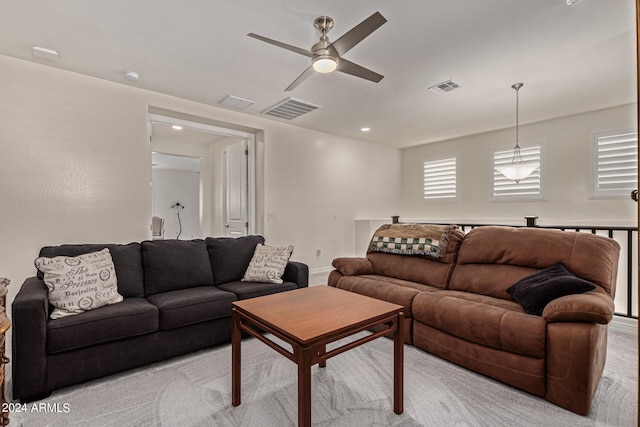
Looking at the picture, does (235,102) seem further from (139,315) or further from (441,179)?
(441,179)

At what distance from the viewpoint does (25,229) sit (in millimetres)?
3098

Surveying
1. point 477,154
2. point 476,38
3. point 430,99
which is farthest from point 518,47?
point 477,154

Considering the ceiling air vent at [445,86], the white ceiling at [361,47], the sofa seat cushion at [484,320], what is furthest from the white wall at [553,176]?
the sofa seat cushion at [484,320]

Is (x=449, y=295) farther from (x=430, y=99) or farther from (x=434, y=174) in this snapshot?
(x=434, y=174)

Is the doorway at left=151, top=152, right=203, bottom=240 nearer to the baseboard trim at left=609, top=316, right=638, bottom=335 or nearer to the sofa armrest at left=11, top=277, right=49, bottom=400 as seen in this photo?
the sofa armrest at left=11, top=277, right=49, bottom=400

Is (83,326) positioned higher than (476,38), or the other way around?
(476,38)

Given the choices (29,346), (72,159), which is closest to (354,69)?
(29,346)

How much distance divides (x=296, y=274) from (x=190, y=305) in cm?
106

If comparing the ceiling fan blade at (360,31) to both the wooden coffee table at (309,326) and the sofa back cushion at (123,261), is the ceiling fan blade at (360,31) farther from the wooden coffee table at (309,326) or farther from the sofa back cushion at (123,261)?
the sofa back cushion at (123,261)

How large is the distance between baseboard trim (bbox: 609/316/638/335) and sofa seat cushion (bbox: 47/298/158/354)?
4.06 m

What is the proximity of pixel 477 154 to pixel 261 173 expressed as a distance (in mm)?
3920

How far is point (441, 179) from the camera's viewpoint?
6.33 m

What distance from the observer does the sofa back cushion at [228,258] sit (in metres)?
3.13

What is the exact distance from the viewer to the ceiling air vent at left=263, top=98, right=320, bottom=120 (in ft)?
13.5
